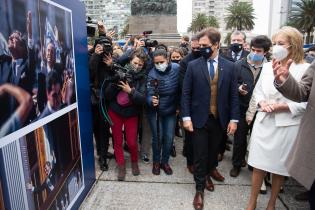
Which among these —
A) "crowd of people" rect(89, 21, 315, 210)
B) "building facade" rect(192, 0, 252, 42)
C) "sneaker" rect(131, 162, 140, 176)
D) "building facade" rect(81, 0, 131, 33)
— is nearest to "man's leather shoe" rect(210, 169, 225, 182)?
"crowd of people" rect(89, 21, 315, 210)

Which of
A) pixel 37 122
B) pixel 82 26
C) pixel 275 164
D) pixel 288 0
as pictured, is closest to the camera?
pixel 37 122

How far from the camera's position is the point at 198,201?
3262 millimetres

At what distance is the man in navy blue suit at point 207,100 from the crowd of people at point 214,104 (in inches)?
0.4

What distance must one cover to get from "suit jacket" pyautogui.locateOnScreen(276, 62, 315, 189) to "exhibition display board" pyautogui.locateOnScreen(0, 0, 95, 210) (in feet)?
5.92

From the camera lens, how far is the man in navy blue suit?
3.22 metres

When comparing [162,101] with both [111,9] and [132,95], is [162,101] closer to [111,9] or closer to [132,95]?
[132,95]

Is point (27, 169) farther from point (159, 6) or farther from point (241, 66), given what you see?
point (159, 6)

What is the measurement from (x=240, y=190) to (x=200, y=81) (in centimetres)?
151

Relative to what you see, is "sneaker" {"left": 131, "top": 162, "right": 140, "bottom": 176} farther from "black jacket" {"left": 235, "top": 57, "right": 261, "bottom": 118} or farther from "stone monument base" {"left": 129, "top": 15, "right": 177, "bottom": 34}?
"stone monument base" {"left": 129, "top": 15, "right": 177, "bottom": 34}

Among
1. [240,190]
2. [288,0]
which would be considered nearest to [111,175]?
[240,190]

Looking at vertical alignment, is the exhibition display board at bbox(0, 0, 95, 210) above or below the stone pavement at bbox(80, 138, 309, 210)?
above

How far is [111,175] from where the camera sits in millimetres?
4059

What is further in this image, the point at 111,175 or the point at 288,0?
the point at 288,0

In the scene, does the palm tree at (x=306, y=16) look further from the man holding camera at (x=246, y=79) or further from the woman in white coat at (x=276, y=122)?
the woman in white coat at (x=276, y=122)
